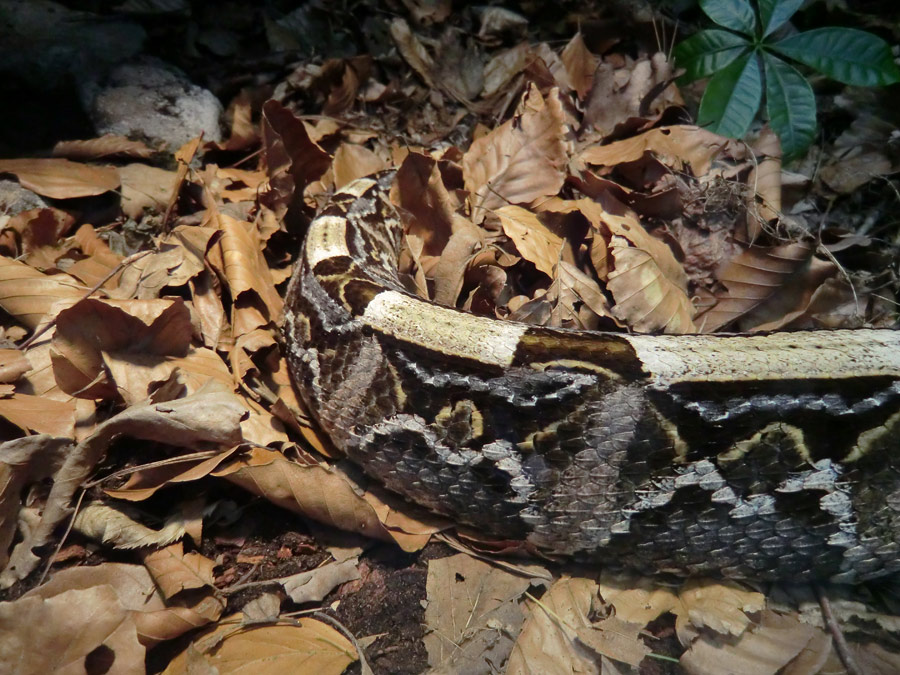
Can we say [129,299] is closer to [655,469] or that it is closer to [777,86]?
[655,469]

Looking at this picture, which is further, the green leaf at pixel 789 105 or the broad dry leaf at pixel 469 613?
the green leaf at pixel 789 105

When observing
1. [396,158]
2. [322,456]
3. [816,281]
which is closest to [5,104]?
[396,158]

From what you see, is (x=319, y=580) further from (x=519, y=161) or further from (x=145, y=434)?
(x=519, y=161)

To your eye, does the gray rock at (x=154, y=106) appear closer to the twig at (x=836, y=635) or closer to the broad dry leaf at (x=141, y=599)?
the broad dry leaf at (x=141, y=599)

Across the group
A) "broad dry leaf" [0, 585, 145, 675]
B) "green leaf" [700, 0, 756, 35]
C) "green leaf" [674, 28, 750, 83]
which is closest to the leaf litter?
"broad dry leaf" [0, 585, 145, 675]

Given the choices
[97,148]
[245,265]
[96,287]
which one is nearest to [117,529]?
[96,287]

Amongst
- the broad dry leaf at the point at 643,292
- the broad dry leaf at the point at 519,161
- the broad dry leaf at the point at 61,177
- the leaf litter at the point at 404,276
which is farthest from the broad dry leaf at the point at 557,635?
the broad dry leaf at the point at 61,177
